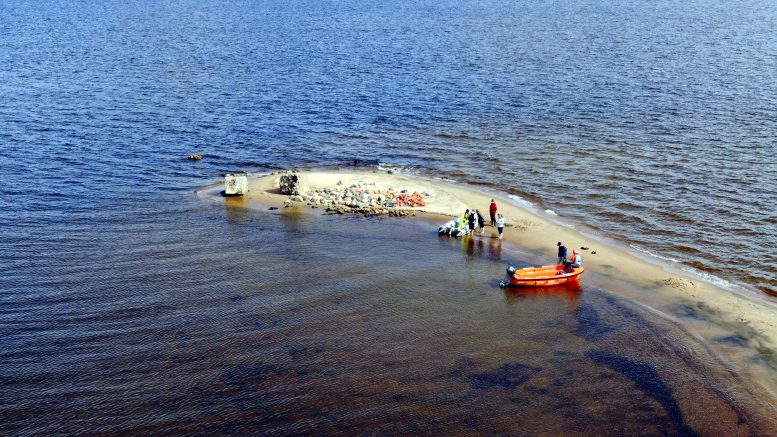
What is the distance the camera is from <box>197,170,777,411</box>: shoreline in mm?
33969

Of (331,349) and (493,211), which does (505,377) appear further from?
(493,211)

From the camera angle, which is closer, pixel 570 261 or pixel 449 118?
pixel 570 261

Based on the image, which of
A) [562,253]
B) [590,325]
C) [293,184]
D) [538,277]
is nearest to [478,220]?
[562,253]

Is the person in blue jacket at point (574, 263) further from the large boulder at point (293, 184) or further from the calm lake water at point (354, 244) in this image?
the large boulder at point (293, 184)

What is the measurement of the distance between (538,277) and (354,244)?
1212 cm

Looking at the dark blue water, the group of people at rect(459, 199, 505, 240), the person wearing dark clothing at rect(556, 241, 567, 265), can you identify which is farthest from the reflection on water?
the dark blue water

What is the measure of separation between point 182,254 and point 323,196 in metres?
13.9

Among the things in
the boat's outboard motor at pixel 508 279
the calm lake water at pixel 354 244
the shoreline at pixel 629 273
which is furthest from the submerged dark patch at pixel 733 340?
the boat's outboard motor at pixel 508 279

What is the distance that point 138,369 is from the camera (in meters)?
31.0

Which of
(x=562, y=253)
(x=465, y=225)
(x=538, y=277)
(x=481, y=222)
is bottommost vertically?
(x=538, y=277)

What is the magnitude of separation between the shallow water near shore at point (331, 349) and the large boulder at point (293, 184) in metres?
9.75

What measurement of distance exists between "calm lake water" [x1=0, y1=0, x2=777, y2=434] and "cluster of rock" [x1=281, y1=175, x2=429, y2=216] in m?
2.79

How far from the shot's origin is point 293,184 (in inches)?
2131

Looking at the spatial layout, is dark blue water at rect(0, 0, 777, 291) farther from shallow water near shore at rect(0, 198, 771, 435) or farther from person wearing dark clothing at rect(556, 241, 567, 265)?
shallow water near shore at rect(0, 198, 771, 435)
